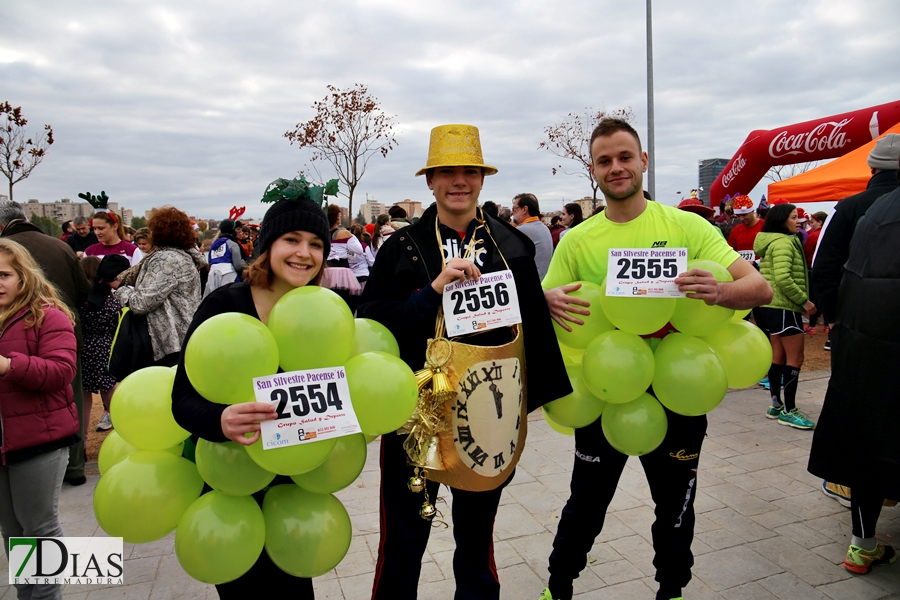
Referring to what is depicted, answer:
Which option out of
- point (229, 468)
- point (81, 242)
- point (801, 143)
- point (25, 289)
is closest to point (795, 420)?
point (229, 468)

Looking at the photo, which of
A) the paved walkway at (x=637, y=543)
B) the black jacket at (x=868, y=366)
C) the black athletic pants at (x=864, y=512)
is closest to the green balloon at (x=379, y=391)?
the paved walkway at (x=637, y=543)

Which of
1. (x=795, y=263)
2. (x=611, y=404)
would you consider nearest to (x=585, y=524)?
(x=611, y=404)

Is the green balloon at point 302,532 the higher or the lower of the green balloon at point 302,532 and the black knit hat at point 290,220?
the lower

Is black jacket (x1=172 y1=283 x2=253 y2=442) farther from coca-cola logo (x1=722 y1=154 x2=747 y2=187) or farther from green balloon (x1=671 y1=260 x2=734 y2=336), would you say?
coca-cola logo (x1=722 y1=154 x2=747 y2=187)

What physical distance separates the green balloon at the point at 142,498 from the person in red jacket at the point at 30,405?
3.39 feet

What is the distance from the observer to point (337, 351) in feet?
6.01

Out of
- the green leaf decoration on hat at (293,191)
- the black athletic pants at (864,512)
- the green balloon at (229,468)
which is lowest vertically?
the black athletic pants at (864,512)

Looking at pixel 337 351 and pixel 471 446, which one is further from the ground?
pixel 337 351

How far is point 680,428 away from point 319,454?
1688mm

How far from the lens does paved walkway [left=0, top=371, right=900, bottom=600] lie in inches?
119

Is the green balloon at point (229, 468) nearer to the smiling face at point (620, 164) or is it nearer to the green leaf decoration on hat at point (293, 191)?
the green leaf decoration on hat at point (293, 191)

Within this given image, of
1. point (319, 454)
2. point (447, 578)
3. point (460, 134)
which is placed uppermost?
point (460, 134)

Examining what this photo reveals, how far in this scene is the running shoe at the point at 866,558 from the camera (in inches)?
121

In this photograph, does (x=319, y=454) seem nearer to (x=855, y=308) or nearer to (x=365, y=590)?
(x=365, y=590)
